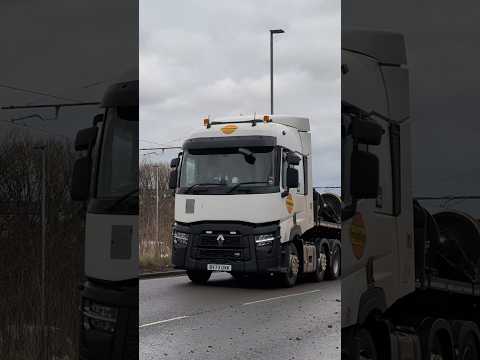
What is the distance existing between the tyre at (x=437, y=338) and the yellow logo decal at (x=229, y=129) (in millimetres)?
1355

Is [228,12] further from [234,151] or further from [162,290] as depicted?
[162,290]

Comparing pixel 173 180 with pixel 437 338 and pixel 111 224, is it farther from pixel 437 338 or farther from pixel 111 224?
pixel 437 338

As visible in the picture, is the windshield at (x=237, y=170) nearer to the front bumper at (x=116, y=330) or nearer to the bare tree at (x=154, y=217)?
the bare tree at (x=154, y=217)

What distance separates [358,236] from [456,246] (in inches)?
20.8

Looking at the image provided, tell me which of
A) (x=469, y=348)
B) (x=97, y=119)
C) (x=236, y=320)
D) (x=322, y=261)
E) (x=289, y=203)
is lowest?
(x=469, y=348)

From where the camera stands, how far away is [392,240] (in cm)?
354

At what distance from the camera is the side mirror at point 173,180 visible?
3.77m

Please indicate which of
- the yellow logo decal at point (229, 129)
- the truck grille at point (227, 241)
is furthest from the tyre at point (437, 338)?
the yellow logo decal at point (229, 129)

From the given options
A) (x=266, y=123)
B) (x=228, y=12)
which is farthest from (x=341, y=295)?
(x=228, y=12)

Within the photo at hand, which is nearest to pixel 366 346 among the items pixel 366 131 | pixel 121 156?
pixel 366 131

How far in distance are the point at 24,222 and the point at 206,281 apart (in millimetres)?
1454

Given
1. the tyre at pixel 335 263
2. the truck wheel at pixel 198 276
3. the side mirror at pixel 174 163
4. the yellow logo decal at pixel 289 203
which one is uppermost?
the side mirror at pixel 174 163

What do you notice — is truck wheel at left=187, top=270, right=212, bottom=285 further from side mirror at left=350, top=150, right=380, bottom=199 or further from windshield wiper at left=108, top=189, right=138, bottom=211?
side mirror at left=350, top=150, right=380, bottom=199

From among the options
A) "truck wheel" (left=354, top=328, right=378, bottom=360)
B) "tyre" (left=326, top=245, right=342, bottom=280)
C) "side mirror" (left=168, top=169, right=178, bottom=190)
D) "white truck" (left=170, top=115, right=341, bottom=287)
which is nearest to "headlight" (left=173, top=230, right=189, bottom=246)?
"white truck" (left=170, top=115, right=341, bottom=287)
